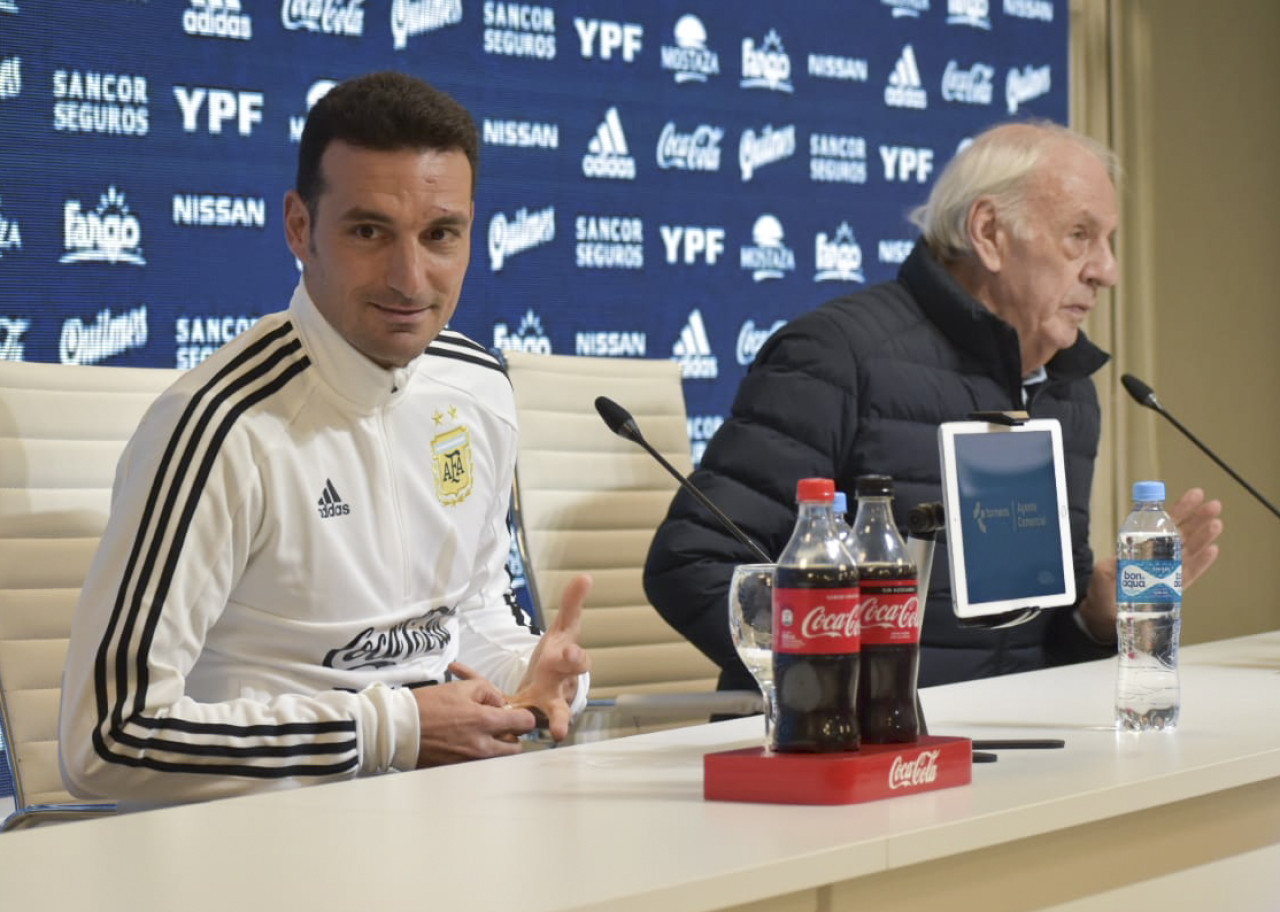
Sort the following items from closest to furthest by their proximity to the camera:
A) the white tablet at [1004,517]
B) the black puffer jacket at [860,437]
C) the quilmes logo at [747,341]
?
the white tablet at [1004,517]
the black puffer jacket at [860,437]
the quilmes logo at [747,341]

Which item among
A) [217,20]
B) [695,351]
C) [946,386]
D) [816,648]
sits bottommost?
[816,648]

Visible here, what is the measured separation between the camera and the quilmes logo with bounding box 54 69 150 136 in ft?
10.1

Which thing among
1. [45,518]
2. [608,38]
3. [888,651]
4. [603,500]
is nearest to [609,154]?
[608,38]

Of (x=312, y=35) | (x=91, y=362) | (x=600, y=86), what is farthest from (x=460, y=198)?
(x=600, y=86)

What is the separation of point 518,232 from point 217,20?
2.66ft

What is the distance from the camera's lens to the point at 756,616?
145 centimetres

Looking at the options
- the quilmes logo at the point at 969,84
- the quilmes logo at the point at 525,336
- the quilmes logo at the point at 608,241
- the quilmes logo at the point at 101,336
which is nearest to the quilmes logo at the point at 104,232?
the quilmes logo at the point at 101,336

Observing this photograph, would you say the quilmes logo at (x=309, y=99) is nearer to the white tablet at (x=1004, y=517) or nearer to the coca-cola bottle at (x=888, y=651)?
the white tablet at (x=1004, y=517)

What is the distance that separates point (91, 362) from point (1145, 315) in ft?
10.7

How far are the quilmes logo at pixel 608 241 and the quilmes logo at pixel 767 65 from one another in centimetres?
55

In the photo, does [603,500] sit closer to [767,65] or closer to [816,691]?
[816,691]

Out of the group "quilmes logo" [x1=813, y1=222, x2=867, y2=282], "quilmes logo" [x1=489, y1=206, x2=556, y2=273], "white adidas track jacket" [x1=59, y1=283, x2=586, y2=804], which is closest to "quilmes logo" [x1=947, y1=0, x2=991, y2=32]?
"quilmes logo" [x1=813, y1=222, x2=867, y2=282]

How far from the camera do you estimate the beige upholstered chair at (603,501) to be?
2785 mm

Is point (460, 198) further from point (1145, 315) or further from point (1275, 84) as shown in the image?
point (1275, 84)
